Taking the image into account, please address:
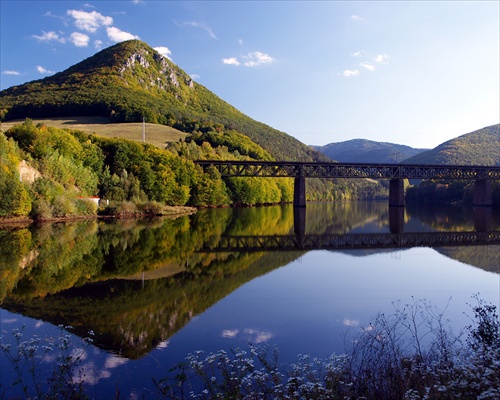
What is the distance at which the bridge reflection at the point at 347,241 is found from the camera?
104 feet

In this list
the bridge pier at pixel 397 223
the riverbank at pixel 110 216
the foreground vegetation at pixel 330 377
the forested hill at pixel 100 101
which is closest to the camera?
the foreground vegetation at pixel 330 377

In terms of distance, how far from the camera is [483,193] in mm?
100875

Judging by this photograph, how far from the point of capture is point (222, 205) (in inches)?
3880

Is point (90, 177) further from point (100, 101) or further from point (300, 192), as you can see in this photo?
point (100, 101)

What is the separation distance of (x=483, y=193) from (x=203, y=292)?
336 ft

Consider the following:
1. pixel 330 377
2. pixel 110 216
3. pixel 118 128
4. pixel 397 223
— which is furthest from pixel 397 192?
pixel 330 377

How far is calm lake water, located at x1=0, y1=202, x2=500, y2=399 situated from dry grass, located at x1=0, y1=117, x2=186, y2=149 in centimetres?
8481

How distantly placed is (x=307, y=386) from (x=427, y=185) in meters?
A: 152

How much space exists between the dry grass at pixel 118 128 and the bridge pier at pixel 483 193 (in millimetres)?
80052

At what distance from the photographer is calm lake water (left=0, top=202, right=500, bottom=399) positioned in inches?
423

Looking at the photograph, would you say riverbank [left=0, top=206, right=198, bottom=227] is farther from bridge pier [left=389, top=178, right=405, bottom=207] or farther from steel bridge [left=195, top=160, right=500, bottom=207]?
bridge pier [left=389, top=178, right=405, bottom=207]

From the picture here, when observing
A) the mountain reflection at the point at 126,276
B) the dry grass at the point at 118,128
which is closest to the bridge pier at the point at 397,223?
the mountain reflection at the point at 126,276

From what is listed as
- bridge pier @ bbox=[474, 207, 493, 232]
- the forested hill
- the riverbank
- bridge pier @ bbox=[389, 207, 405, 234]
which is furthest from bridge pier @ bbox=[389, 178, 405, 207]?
the forested hill

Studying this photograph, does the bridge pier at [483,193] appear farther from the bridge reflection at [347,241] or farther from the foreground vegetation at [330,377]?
the foreground vegetation at [330,377]
